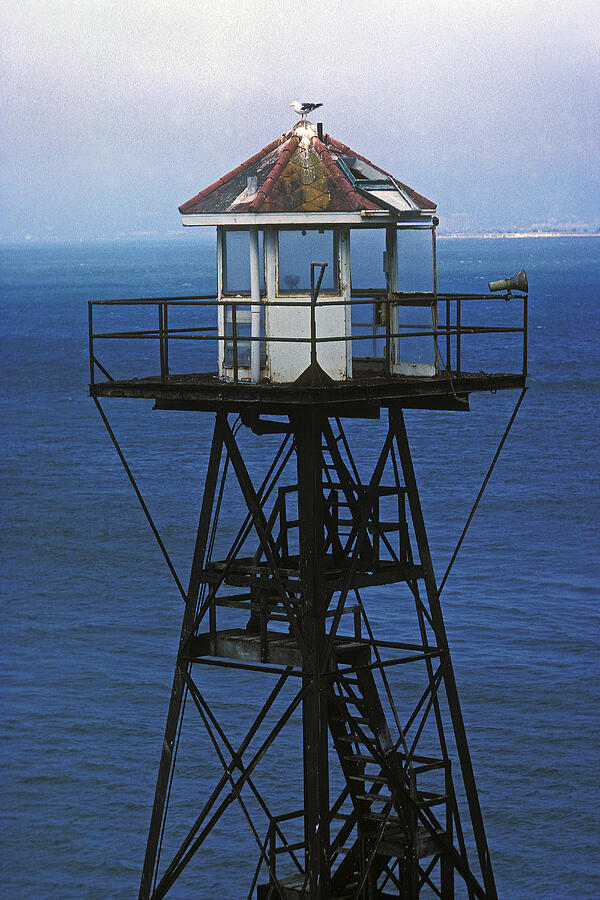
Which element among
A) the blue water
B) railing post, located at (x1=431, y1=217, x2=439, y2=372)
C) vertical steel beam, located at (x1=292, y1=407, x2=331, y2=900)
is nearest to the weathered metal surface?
vertical steel beam, located at (x1=292, y1=407, x2=331, y2=900)

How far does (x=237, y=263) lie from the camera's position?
2408 cm

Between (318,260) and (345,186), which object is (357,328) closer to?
(318,260)

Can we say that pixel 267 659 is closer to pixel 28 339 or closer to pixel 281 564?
pixel 281 564

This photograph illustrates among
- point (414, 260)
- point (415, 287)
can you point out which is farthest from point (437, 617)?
point (414, 260)

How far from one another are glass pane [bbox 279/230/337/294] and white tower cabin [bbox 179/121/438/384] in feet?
0.04

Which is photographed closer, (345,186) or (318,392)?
(318,392)

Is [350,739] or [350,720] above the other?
[350,720]

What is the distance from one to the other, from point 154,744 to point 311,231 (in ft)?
82.9

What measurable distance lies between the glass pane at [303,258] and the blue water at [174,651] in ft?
56.8

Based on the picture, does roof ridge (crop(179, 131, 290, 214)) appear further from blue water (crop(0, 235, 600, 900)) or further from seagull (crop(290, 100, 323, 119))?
blue water (crop(0, 235, 600, 900))

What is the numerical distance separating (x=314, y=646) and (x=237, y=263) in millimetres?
4880

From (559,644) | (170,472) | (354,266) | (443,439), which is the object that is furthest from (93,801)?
(443,439)

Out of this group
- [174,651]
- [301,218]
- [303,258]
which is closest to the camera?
[301,218]

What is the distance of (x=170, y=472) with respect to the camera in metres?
86.5
